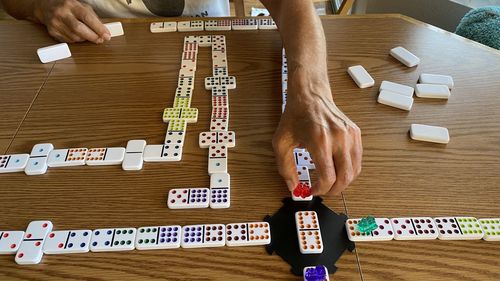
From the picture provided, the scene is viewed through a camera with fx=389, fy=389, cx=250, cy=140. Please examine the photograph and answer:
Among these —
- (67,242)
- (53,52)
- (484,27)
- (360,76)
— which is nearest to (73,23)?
(53,52)

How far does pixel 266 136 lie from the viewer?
0.92 meters

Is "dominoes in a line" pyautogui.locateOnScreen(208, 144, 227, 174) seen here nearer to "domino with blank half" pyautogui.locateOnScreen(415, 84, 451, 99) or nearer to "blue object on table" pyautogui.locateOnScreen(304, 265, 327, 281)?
"blue object on table" pyautogui.locateOnScreen(304, 265, 327, 281)

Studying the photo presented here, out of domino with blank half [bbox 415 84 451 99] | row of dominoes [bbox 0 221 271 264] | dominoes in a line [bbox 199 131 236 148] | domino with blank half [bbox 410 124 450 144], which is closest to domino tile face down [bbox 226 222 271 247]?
row of dominoes [bbox 0 221 271 264]

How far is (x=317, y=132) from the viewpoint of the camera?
0.74 meters

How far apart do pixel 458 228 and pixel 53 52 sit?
1133 millimetres

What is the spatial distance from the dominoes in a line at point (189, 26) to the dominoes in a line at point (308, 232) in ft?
2.51

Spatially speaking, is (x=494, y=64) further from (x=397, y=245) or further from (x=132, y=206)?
(x=132, y=206)

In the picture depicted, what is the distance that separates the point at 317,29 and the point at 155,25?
1.83 ft

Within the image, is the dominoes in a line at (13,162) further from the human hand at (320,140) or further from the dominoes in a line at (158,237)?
the human hand at (320,140)

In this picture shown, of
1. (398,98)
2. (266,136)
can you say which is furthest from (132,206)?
(398,98)

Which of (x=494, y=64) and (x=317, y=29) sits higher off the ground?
(x=317, y=29)

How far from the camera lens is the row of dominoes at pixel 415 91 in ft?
2.95

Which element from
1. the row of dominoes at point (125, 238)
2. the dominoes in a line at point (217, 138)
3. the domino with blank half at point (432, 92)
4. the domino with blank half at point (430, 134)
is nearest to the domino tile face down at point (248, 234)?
the row of dominoes at point (125, 238)

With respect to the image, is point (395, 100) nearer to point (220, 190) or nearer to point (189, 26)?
point (220, 190)
